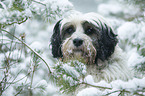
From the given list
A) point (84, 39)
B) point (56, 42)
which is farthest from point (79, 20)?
point (56, 42)

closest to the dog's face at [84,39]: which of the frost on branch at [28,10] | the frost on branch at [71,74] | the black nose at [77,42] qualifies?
the black nose at [77,42]

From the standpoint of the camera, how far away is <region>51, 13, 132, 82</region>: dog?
3.10 meters

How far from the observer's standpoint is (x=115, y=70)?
→ 321 cm

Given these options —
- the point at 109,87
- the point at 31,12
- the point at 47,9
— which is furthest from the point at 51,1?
the point at 109,87

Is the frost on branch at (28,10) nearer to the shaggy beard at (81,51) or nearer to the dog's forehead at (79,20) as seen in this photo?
the shaggy beard at (81,51)

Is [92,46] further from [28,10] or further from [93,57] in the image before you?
[28,10]

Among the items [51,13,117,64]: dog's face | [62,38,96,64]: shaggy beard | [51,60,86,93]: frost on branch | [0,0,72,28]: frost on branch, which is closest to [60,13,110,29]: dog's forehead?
[51,13,117,64]: dog's face

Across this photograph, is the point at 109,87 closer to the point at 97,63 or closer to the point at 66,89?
the point at 66,89

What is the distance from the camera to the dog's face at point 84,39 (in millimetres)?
3086

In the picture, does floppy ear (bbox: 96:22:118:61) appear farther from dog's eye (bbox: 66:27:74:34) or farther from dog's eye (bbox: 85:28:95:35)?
dog's eye (bbox: 66:27:74:34)

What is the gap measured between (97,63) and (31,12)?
133 centimetres

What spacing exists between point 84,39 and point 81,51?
17 cm

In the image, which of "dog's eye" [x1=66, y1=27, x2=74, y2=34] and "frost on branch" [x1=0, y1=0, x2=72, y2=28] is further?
"dog's eye" [x1=66, y1=27, x2=74, y2=34]

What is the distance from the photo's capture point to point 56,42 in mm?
3475
